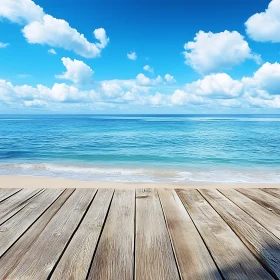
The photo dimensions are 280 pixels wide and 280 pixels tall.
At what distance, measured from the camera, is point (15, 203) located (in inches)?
111

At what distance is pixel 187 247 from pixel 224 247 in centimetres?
29

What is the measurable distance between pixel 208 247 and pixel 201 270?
0.32 m

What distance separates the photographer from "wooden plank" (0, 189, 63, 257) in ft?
6.44

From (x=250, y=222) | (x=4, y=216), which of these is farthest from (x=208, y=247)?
(x=4, y=216)


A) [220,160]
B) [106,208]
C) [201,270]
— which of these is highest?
[201,270]

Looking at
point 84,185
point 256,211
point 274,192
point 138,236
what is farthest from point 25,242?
point 84,185

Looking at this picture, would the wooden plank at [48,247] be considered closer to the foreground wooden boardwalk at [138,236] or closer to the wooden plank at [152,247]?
the foreground wooden boardwalk at [138,236]

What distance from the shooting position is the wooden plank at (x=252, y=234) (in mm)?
1705

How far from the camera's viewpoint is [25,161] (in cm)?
1410

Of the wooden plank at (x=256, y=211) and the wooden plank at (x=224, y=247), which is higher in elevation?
the wooden plank at (x=224, y=247)

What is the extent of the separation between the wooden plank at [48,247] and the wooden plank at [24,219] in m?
0.14

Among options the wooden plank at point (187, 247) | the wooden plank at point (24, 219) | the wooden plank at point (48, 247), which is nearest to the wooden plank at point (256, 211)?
the wooden plank at point (187, 247)

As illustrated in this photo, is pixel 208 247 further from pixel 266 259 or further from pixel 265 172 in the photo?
pixel 265 172

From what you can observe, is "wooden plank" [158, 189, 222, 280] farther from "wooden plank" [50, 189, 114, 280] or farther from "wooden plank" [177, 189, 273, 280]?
"wooden plank" [50, 189, 114, 280]
